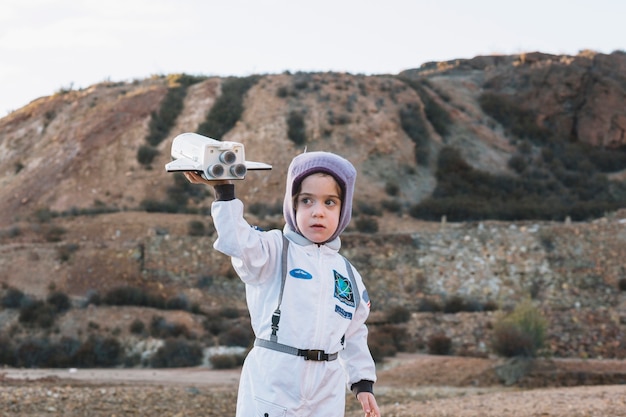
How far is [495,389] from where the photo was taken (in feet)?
61.8

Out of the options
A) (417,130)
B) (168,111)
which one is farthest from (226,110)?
(417,130)

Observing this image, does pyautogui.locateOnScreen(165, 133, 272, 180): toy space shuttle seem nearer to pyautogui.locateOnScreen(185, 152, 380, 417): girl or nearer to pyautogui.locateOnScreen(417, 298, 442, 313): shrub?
pyautogui.locateOnScreen(185, 152, 380, 417): girl

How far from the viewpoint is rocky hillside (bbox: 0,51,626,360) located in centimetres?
3309

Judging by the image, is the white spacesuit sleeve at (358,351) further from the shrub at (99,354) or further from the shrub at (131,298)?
the shrub at (131,298)

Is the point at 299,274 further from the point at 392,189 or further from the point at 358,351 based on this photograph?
the point at 392,189

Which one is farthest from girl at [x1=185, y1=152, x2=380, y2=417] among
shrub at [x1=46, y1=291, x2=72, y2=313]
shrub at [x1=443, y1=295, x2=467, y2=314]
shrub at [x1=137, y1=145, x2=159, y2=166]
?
shrub at [x1=137, y1=145, x2=159, y2=166]

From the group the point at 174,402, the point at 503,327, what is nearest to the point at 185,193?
the point at 503,327

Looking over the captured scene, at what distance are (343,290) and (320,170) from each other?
1.96ft

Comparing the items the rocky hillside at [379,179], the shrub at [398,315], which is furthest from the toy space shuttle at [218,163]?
the shrub at [398,315]

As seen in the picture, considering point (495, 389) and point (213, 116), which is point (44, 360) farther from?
point (213, 116)

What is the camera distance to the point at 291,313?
457cm

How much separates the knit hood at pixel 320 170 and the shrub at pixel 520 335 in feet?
57.1

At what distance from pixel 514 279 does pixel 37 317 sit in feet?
52.3

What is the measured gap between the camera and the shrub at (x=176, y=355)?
23.9m
